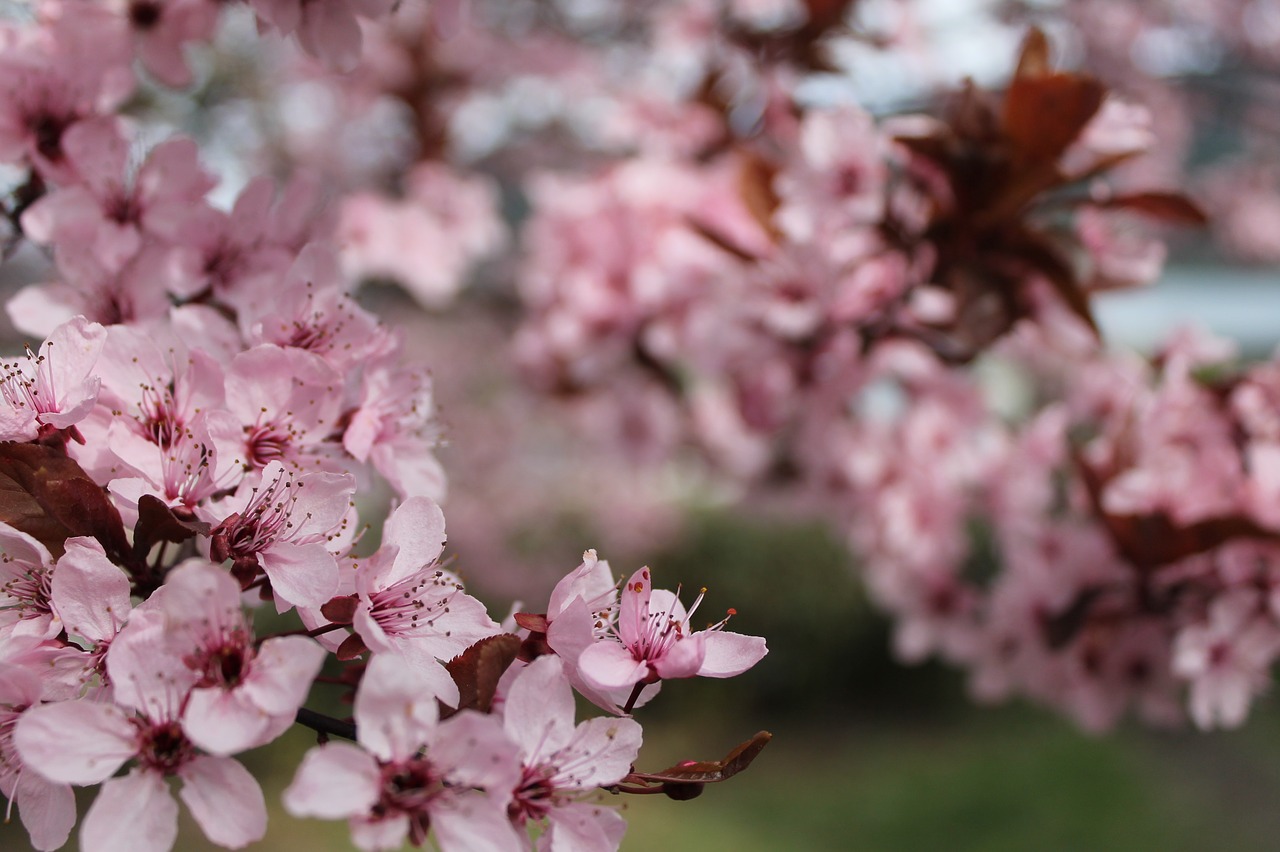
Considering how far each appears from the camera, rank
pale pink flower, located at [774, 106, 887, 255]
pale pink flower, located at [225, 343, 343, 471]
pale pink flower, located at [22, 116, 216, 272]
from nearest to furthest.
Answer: pale pink flower, located at [225, 343, 343, 471] → pale pink flower, located at [22, 116, 216, 272] → pale pink flower, located at [774, 106, 887, 255]

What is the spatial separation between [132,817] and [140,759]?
3 centimetres

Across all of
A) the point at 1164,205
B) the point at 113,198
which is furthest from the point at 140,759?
the point at 1164,205

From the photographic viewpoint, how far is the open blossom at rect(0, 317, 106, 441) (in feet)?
2.38

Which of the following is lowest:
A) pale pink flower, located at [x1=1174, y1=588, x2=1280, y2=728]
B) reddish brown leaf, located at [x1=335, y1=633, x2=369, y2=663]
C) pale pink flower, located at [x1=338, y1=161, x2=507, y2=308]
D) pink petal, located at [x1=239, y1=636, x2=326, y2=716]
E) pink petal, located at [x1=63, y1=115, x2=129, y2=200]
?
pale pink flower, located at [x1=1174, y1=588, x2=1280, y2=728]

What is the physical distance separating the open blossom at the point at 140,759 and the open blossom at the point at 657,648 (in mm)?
230

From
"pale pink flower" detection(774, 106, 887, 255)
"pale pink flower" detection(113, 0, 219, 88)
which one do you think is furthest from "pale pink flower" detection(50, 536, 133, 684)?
"pale pink flower" detection(774, 106, 887, 255)

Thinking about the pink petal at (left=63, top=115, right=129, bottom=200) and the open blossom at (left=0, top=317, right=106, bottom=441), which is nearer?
the open blossom at (left=0, top=317, right=106, bottom=441)

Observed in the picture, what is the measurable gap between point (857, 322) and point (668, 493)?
18.2 ft

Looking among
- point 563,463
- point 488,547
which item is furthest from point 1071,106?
point 563,463

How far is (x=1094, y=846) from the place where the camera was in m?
4.24

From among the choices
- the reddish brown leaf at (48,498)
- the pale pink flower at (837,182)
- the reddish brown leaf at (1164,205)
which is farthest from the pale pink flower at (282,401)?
the reddish brown leaf at (1164,205)

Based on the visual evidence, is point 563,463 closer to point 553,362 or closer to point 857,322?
point 553,362

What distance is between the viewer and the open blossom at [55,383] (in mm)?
727

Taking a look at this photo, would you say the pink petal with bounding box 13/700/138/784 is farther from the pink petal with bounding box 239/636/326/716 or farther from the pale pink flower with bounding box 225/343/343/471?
the pale pink flower with bounding box 225/343/343/471
